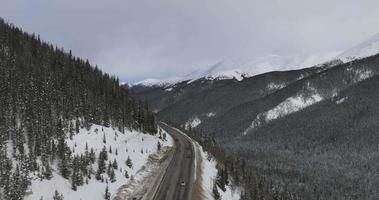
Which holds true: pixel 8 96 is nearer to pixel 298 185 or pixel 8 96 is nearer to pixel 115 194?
pixel 115 194

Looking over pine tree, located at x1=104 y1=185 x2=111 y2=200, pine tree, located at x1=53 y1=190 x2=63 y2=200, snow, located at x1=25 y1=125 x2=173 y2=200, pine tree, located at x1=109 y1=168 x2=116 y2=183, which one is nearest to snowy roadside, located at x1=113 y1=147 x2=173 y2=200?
snow, located at x1=25 y1=125 x2=173 y2=200

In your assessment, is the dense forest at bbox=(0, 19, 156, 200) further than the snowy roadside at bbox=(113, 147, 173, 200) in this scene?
No

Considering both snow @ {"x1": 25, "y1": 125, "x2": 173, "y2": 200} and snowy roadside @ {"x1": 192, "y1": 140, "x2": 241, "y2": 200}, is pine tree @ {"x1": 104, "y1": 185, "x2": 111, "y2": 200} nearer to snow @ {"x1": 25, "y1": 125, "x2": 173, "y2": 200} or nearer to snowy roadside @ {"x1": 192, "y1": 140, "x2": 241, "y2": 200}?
snow @ {"x1": 25, "y1": 125, "x2": 173, "y2": 200}

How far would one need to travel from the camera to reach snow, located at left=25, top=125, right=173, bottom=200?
3859cm

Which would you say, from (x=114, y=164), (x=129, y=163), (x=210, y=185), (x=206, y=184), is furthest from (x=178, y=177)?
(x=114, y=164)

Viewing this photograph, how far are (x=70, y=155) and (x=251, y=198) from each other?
1386 inches

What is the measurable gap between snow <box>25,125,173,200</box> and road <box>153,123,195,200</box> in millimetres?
4071

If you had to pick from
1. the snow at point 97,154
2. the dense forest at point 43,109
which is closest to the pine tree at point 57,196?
the snow at point 97,154

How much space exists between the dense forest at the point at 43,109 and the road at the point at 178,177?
30.6 ft

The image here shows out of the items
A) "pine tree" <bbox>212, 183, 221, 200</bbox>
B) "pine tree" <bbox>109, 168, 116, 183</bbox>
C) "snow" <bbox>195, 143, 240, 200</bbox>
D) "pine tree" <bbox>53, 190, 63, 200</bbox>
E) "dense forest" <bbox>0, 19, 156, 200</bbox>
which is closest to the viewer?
"pine tree" <bbox>53, 190, 63, 200</bbox>

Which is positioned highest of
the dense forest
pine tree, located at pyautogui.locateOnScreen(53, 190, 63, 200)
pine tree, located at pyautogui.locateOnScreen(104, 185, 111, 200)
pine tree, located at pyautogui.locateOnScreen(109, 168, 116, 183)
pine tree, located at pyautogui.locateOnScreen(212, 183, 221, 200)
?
the dense forest

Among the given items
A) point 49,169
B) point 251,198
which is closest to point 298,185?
point 251,198

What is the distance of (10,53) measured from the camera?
A: 6300 centimetres

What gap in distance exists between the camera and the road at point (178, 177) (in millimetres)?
49591
